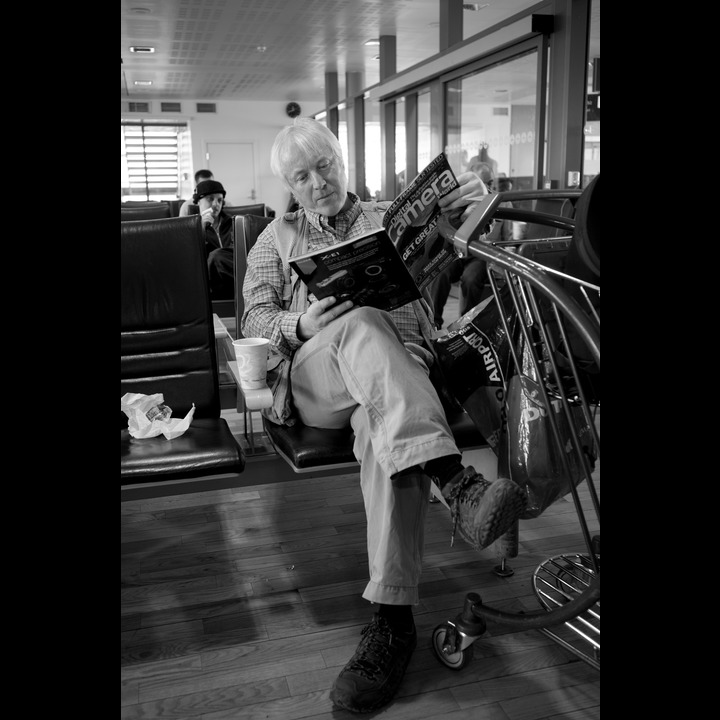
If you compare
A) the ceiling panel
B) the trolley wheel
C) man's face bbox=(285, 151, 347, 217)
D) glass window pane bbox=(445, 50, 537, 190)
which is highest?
the ceiling panel

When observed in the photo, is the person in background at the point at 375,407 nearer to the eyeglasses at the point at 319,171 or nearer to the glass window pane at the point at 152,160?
the eyeglasses at the point at 319,171

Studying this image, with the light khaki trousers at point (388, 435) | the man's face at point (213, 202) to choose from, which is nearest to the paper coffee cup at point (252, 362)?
the light khaki trousers at point (388, 435)

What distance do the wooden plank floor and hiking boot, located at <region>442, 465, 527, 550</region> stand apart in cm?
35

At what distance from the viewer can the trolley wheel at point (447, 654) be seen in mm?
1513

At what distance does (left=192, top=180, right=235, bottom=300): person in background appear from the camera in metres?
3.95

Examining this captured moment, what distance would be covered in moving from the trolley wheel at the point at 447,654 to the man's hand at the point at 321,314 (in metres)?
0.74

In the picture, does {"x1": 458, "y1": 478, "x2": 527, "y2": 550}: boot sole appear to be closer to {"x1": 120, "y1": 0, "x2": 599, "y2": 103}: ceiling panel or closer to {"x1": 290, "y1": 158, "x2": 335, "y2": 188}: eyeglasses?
{"x1": 290, "y1": 158, "x2": 335, "y2": 188}: eyeglasses

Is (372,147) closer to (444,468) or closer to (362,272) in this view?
(362,272)

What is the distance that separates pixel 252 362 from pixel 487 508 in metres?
0.73

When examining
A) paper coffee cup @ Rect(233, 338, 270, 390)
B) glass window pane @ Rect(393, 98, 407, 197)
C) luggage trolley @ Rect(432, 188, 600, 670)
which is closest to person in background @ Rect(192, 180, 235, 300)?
paper coffee cup @ Rect(233, 338, 270, 390)

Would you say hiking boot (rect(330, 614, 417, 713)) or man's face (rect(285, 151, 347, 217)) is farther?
man's face (rect(285, 151, 347, 217))
